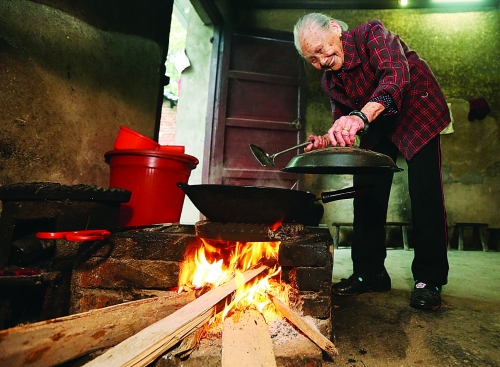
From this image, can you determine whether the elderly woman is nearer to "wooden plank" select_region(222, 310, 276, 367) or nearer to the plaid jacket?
the plaid jacket

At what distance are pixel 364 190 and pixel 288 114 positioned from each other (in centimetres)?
350

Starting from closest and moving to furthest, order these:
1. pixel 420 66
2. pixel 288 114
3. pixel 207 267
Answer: pixel 207 267, pixel 420 66, pixel 288 114

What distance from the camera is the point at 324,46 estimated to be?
72.3 inches

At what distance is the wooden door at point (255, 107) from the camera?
178 inches

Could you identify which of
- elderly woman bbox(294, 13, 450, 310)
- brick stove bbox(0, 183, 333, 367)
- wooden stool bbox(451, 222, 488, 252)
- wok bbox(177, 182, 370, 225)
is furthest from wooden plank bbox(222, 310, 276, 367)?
wooden stool bbox(451, 222, 488, 252)

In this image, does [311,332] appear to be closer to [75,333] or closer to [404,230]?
[75,333]

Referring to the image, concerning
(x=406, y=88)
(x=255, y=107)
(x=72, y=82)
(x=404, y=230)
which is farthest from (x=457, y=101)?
(x=72, y=82)

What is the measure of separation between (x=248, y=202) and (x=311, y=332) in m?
0.57

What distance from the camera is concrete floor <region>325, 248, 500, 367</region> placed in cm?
113

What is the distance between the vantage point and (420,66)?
1.89m

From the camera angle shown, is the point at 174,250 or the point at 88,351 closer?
the point at 88,351

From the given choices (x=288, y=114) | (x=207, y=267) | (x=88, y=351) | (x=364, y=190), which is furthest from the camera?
(x=288, y=114)

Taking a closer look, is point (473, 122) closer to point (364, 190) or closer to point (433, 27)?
point (433, 27)

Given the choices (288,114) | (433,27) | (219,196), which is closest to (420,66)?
(219,196)
